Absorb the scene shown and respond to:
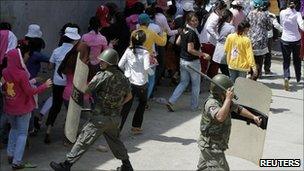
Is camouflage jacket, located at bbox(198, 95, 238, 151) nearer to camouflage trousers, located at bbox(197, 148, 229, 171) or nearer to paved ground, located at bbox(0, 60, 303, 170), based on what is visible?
camouflage trousers, located at bbox(197, 148, 229, 171)

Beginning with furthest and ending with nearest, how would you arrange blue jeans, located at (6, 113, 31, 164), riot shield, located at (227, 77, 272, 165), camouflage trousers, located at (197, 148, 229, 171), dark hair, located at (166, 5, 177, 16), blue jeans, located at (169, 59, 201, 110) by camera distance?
dark hair, located at (166, 5, 177, 16), blue jeans, located at (169, 59, 201, 110), blue jeans, located at (6, 113, 31, 164), riot shield, located at (227, 77, 272, 165), camouflage trousers, located at (197, 148, 229, 171)

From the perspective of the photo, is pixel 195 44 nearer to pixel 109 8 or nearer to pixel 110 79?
pixel 109 8

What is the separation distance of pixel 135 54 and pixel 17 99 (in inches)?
76.1

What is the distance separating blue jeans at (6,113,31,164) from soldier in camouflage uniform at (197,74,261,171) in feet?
7.99

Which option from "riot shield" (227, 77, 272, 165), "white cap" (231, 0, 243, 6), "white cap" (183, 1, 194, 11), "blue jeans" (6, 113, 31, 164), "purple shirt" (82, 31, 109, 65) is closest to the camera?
"riot shield" (227, 77, 272, 165)

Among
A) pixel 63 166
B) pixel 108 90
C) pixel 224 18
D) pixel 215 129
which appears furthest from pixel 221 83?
pixel 224 18

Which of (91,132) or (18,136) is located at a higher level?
(91,132)

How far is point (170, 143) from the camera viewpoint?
8.50m

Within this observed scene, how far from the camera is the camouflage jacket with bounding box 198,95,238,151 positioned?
5672mm

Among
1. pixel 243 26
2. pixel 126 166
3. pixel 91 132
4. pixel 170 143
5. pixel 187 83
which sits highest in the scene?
pixel 243 26

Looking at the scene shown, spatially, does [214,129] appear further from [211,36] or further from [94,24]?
[211,36]

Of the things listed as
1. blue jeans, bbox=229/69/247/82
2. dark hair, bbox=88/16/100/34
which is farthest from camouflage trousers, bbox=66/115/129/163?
blue jeans, bbox=229/69/247/82

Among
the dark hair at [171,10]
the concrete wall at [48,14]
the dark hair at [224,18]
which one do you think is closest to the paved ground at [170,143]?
the dark hair at [224,18]

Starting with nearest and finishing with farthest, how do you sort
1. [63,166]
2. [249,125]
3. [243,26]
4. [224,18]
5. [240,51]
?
1. [249,125]
2. [63,166]
3. [243,26]
4. [240,51]
5. [224,18]
